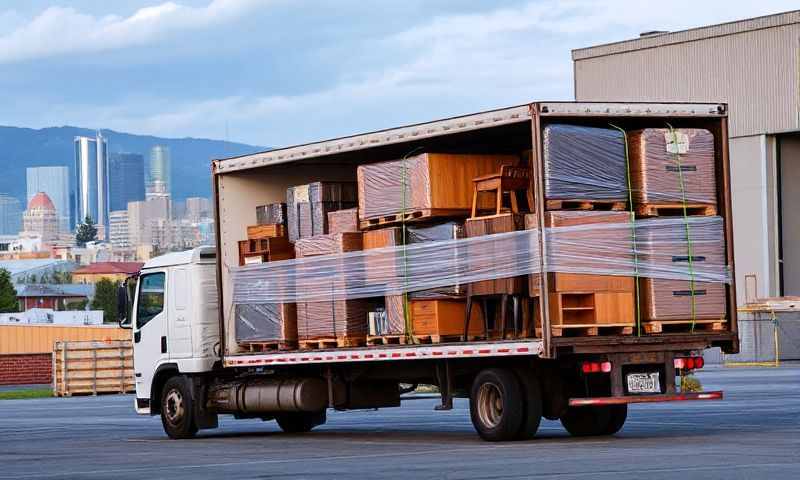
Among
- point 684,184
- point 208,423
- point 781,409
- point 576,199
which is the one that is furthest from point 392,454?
point 781,409

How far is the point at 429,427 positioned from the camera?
23141mm

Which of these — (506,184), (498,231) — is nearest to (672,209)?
(506,184)

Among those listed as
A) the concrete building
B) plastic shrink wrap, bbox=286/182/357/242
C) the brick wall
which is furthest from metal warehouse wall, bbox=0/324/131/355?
plastic shrink wrap, bbox=286/182/357/242

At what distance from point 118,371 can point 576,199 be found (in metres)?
34.4

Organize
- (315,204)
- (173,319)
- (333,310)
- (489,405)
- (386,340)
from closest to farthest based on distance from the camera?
(489,405) < (386,340) < (333,310) < (315,204) < (173,319)

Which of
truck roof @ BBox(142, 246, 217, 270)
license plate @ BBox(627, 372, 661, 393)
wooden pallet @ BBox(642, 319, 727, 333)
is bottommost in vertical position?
license plate @ BBox(627, 372, 661, 393)

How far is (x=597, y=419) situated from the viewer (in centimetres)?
1928

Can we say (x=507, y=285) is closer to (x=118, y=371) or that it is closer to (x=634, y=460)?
(x=634, y=460)

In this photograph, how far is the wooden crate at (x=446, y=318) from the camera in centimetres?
1845

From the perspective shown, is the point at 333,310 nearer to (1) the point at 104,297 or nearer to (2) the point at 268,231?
(2) the point at 268,231

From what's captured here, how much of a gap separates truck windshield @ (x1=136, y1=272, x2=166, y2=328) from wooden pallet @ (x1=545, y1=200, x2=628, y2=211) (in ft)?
25.7

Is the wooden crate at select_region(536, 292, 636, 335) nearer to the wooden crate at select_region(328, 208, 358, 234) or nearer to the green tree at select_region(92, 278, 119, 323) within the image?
the wooden crate at select_region(328, 208, 358, 234)

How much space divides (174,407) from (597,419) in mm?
6622

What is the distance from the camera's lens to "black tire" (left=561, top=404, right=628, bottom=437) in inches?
758
